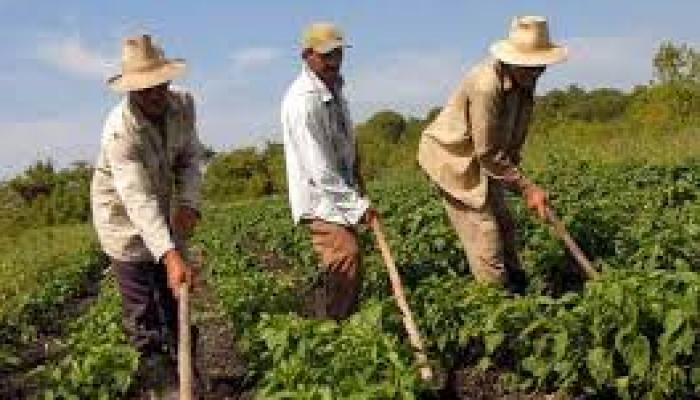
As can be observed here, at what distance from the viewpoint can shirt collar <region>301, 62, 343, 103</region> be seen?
6.23 meters

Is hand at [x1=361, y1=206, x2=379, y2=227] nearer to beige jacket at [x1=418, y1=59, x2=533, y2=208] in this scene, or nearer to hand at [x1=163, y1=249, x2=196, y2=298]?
beige jacket at [x1=418, y1=59, x2=533, y2=208]

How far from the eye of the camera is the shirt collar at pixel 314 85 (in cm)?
623

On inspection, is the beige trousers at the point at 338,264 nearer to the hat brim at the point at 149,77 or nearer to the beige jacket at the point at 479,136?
the beige jacket at the point at 479,136

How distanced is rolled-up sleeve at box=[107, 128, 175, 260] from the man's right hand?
5cm

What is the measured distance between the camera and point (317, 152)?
627 cm

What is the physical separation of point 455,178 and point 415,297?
2.76 feet

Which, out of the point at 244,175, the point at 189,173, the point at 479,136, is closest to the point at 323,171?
the point at 189,173

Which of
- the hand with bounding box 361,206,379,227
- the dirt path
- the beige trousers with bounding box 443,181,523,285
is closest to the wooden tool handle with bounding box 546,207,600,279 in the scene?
the beige trousers with bounding box 443,181,523,285

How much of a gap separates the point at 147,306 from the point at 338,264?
41.4 inches

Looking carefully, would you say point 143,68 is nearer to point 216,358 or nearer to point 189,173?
point 189,173

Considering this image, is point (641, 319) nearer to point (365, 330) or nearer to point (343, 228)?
point (365, 330)

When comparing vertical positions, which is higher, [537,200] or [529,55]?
[529,55]

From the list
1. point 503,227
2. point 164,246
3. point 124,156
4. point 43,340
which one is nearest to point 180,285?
point 164,246

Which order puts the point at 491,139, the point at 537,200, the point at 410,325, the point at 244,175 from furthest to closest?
the point at 244,175, the point at 491,139, the point at 537,200, the point at 410,325
